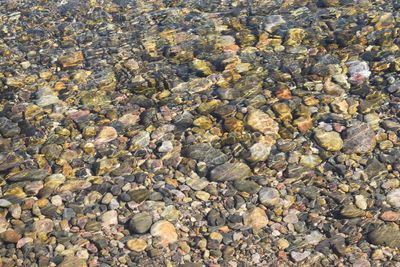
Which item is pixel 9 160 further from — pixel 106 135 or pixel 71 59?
pixel 71 59

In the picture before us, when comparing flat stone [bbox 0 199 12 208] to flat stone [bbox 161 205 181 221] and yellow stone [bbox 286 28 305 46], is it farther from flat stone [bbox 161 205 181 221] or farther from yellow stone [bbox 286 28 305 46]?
yellow stone [bbox 286 28 305 46]

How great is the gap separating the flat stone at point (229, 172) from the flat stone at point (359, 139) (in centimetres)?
Result: 144

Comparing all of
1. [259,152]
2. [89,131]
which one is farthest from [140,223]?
[89,131]

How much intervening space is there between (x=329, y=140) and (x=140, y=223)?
2890 millimetres

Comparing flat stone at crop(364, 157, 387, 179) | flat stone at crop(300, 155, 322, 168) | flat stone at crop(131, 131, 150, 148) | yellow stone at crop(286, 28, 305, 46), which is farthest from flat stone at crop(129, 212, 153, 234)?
yellow stone at crop(286, 28, 305, 46)

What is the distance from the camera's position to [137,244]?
5.56 metres

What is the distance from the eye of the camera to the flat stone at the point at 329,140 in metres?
6.85

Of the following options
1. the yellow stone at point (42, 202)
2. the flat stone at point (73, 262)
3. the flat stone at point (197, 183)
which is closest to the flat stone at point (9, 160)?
the yellow stone at point (42, 202)

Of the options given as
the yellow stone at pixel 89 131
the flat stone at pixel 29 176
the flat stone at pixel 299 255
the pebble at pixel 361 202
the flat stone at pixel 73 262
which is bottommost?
the pebble at pixel 361 202

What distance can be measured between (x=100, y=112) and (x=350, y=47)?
4.73m

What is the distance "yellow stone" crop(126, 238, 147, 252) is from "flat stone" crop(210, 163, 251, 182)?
1.33m

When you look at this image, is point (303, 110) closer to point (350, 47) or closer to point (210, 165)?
point (210, 165)

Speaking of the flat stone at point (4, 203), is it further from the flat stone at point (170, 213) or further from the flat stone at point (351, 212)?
the flat stone at point (351, 212)

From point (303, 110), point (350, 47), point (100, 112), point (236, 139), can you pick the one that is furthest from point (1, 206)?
point (350, 47)
